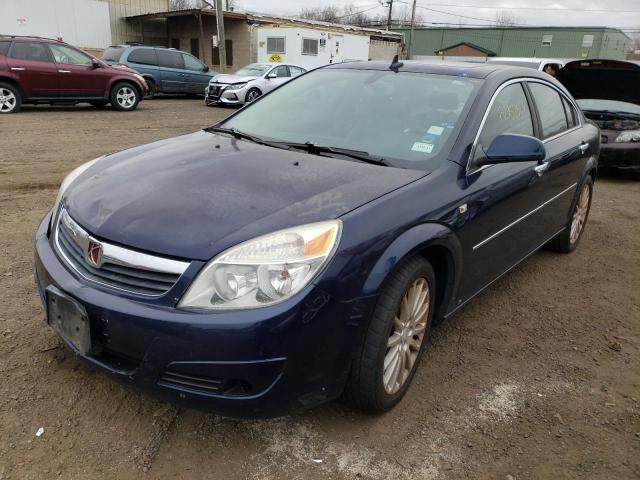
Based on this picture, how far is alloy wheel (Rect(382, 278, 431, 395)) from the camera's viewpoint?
2443mm

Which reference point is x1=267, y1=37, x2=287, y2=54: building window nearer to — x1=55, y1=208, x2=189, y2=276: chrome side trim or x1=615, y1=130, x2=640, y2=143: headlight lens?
x1=615, y1=130, x2=640, y2=143: headlight lens

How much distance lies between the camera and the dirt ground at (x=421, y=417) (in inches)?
86.4

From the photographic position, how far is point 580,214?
4902 millimetres

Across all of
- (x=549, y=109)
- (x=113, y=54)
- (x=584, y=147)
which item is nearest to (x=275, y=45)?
(x=113, y=54)

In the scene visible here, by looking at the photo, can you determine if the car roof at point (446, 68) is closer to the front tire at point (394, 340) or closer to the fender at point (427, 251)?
the fender at point (427, 251)

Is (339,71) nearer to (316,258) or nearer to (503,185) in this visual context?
(503,185)

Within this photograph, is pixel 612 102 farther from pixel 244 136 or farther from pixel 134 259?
pixel 134 259

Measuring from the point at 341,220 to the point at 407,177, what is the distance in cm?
59

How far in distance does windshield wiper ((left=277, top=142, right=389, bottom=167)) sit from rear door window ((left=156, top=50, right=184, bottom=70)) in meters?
15.1

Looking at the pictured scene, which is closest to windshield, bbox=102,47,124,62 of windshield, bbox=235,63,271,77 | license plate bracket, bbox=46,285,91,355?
windshield, bbox=235,63,271,77

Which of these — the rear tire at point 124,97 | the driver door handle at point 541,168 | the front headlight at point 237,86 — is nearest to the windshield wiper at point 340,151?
the driver door handle at point 541,168

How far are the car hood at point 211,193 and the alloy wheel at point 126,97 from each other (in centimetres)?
1112

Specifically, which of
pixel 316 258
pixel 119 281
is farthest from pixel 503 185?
pixel 119 281

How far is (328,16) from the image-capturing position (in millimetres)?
72188
